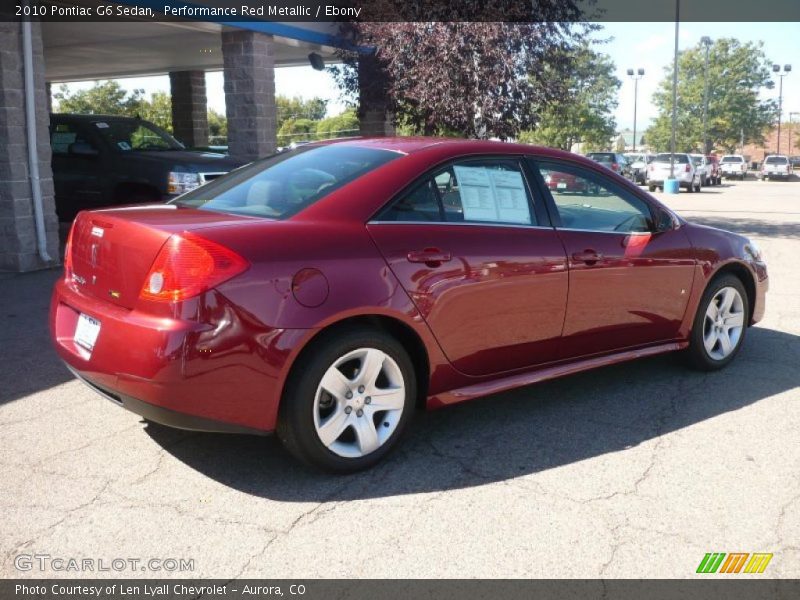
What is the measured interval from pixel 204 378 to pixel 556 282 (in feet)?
6.52

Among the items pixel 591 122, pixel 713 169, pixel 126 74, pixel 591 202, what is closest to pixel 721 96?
pixel 591 122

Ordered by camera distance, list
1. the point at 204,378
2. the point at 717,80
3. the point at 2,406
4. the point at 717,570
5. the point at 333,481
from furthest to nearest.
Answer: the point at 717,80, the point at 2,406, the point at 333,481, the point at 204,378, the point at 717,570

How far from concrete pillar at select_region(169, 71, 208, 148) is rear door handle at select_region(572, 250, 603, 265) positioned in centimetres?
1686

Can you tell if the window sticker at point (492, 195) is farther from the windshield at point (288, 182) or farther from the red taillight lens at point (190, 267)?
the red taillight lens at point (190, 267)

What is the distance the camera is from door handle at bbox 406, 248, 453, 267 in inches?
150

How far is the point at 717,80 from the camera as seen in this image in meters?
68.3

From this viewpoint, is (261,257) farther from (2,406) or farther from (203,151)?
(203,151)

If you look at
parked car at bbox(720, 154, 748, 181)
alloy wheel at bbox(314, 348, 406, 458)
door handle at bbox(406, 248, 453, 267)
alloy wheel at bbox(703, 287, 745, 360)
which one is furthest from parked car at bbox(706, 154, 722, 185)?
alloy wheel at bbox(314, 348, 406, 458)

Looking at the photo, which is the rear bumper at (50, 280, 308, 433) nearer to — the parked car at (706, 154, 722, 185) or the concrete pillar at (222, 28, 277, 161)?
the concrete pillar at (222, 28, 277, 161)

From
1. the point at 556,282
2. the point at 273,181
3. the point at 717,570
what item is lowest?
the point at 717,570

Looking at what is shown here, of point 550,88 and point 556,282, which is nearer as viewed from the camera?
point 556,282

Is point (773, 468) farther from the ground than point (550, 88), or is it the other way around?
point (550, 88)

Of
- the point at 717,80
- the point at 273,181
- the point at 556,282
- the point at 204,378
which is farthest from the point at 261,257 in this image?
the point at 717,80

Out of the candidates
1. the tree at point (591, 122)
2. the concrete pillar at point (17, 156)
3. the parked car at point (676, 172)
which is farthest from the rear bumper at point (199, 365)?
the tree at point (591, 122)
